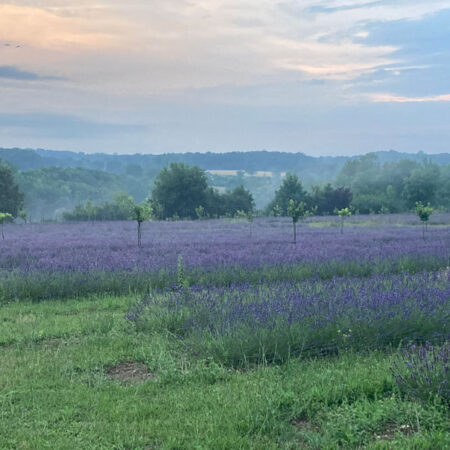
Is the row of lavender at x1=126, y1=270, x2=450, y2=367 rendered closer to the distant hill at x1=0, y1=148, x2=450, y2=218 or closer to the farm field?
the farm field

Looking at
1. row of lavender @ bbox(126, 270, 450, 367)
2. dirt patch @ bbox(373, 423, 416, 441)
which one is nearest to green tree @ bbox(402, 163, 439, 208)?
row of lavender @ bbox(126, 270, 450, 367)

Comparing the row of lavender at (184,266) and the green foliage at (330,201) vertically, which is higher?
the green foliage at (330,201)

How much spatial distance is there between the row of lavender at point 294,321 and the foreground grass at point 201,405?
28 centimetres

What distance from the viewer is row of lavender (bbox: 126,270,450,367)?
5148 millimetres

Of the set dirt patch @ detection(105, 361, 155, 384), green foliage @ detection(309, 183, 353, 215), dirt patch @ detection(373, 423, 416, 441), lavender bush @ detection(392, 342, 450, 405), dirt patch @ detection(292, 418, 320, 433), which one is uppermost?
green foliage @ detection(309, 183, 353, 215)

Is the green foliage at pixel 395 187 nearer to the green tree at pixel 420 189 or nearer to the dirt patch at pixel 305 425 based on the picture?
the green tree at pixel 420 189

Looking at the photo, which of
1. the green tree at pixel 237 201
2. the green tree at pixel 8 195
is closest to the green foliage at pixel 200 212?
the green tree at pixel 237 201

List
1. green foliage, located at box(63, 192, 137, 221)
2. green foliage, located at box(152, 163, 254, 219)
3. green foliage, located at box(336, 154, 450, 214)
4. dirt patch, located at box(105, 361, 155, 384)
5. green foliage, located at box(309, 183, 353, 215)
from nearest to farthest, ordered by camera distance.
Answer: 1. dirt patch, located at box(105, 361, 155, 384)
2. green foliage, located at box(63, 192, 137, 221)
3. green foliage, located at box(152, 163, 254, 219)
4. green foliage, located at box(309, 183, 353, 215)
5. green foliage, located at box(336, 154, 450, 214)

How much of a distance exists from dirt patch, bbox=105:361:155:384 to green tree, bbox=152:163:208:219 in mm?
48559

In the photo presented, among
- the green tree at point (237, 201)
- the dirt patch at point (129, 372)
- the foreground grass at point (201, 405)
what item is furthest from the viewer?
the green tree at point (237, 201)

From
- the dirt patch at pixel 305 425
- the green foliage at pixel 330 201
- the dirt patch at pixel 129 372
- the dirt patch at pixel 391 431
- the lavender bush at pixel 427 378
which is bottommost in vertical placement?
the dirt patch at pixel 129 372

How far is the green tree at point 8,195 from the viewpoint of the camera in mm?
43531

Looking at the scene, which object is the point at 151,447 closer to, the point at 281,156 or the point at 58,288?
the point at 58,288

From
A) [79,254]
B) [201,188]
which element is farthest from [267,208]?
[79,254]
